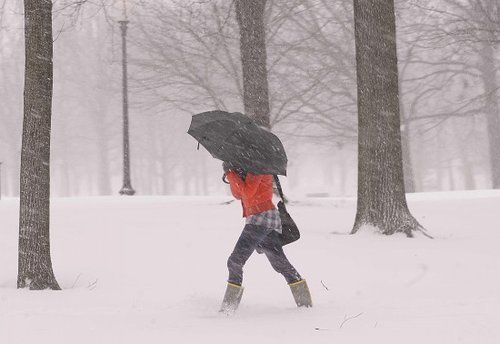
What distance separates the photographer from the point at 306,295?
557cm

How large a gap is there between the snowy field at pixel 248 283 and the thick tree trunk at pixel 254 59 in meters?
2.26

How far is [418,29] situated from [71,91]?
25.0 metres

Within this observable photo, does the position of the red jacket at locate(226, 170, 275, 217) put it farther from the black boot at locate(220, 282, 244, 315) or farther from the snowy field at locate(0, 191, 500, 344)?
the snowy field at locate(0, 191, 500, 344)

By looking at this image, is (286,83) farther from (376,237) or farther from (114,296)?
(114,296)

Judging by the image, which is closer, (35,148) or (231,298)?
(231,298)

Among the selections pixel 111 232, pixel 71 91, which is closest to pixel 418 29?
pixel 111 232

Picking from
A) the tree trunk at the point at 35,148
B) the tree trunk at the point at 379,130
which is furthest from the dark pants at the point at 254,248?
the tree trunk at the point at 379,130

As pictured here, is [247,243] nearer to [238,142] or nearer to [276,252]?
[276,252]

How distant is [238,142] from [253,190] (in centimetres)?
42

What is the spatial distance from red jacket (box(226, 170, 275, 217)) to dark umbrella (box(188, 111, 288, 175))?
96 mm

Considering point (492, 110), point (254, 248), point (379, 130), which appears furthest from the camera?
point (492, 110)

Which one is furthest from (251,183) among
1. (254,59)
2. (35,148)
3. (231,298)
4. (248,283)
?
(254,59)

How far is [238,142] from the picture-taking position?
518cm

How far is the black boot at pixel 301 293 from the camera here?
552cm
